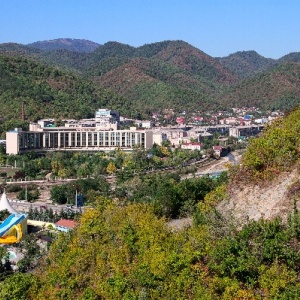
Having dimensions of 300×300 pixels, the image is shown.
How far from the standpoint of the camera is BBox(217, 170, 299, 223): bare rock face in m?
8.80

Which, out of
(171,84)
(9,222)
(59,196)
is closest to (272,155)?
(9,222)

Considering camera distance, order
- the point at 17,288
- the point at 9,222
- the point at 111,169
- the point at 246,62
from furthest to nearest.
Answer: the point at 246,62, the point at 111,169, the point at 9,222, the point at 17,288

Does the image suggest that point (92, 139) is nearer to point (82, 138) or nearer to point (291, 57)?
point (82, 138)

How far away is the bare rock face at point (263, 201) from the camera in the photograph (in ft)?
28.9

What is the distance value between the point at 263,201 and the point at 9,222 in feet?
26.2

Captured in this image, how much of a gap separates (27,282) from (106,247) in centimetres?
126

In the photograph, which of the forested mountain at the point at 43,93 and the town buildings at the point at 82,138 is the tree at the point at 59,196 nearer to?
the town buildings at the point at 82,138

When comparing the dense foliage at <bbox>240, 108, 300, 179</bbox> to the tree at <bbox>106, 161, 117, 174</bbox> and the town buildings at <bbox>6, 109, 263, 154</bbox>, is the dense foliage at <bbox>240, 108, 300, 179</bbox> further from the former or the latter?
the town buildings at <bbox>6, 109, 263, 154</bbox>

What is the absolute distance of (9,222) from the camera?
596 inches

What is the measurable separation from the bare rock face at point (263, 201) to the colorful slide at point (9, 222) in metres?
6.97

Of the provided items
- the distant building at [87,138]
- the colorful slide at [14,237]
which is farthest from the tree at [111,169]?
the colorful slide at [14,237]

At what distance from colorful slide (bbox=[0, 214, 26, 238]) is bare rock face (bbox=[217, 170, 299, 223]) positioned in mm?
6968

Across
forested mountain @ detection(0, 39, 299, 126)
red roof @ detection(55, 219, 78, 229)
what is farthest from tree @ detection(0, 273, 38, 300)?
forested mountain @ detection(0, 39, 299, 126)

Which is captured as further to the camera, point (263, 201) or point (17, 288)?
point (263, 201)
